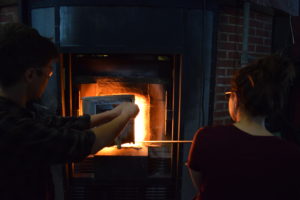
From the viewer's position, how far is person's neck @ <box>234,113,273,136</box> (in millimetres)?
1157

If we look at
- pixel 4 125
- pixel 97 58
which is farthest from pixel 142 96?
pixel 4 125

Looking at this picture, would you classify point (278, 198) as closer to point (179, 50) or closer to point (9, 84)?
point (9, 84)

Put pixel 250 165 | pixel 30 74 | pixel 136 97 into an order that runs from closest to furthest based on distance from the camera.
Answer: pixel 250 165
pixel 30 74
pixel 136 97

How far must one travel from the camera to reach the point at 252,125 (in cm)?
119

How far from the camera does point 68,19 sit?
2.23 m

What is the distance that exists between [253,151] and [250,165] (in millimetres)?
61

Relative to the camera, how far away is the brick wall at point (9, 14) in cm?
242

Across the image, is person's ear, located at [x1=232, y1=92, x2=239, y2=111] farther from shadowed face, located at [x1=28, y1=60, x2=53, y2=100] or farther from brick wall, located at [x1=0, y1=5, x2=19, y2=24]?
brick wall, located at [x1=0, y1=5, x2=19, y2=24]

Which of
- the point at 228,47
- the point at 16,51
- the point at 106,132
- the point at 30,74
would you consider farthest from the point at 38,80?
the point at 228,47

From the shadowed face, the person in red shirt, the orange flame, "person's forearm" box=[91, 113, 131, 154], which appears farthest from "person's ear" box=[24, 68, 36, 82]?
the orange flame

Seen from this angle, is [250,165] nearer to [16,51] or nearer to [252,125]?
[252,125]

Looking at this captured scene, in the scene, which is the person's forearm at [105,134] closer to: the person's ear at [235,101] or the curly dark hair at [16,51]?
the curly dark hair at [16,51]

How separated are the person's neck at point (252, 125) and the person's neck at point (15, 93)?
1021mm

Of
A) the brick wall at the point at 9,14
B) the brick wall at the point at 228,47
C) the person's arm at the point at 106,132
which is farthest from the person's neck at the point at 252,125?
the brick wall at the point at 9,14
